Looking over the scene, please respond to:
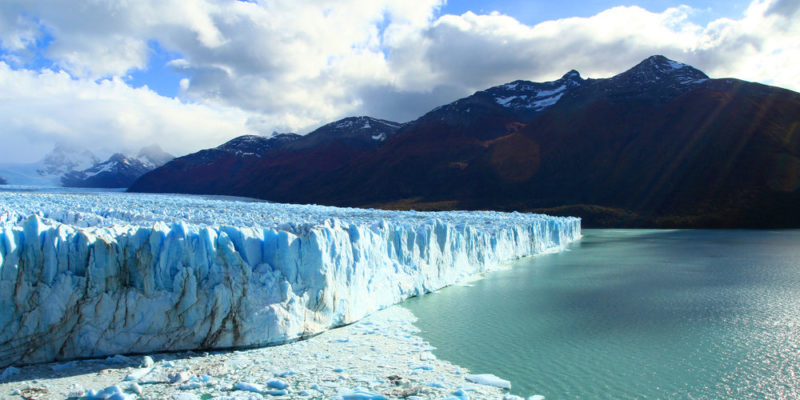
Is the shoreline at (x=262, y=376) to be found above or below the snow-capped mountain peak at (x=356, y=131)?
below

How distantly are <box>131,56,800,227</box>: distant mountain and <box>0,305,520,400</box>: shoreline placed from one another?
3698 centimetres

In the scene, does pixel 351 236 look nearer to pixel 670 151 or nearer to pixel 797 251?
pixel 797 251

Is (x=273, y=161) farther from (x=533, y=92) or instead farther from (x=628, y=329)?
(x=628, y=329)

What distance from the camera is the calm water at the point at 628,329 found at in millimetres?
6266

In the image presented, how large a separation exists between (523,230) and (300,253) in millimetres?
13637

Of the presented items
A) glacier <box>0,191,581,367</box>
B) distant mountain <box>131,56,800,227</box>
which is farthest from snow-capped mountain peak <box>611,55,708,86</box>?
glacier <box>0,191,581,367</box>

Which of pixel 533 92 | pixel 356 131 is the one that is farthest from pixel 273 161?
pixel 533 92

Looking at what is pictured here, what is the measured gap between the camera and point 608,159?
48500mm

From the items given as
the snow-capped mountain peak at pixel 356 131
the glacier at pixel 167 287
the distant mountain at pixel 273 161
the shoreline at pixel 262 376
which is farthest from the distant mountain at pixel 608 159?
the shoreline at pixel 262 376

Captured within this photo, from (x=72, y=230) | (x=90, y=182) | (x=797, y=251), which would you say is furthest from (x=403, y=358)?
(x=90, y=182)

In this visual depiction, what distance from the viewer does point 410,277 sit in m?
11.3

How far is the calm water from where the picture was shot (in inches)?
247

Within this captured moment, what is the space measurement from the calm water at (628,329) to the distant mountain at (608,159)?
958 inches

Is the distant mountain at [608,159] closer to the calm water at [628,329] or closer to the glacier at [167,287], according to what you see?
the calm water at [628,329]
